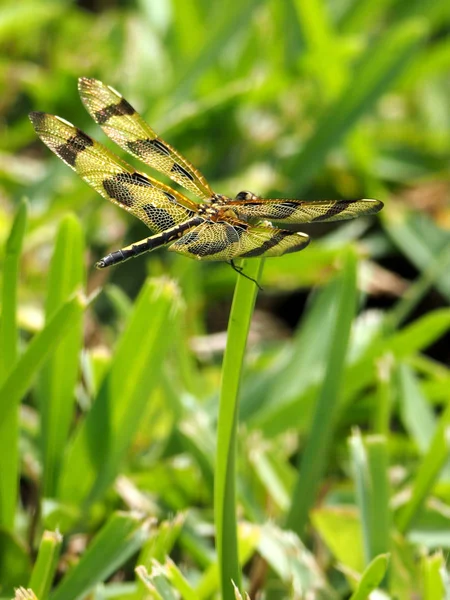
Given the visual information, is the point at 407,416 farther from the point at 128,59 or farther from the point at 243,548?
the point at 128,59

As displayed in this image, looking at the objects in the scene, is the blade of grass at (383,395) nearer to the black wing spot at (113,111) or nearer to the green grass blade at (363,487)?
the green grass blade at (363,487)

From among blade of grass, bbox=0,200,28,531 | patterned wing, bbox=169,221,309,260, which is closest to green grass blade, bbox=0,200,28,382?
blade of grass, bbox=0,200,28,531

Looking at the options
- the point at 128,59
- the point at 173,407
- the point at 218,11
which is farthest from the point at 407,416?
the point at 128,59

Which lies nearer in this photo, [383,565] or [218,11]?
[383,565]

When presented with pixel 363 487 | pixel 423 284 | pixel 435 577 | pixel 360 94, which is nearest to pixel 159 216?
pixel 363 487

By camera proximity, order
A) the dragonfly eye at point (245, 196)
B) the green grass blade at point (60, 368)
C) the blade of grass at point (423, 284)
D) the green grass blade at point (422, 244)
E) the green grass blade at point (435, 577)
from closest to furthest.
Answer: the green grass blade at point (435, 577) < the dragonfly eye at point (245, 196) < the green grass blade at point (60, 368) < the blade of grass at point (423, 284) < the green grass blade at point (422, 244)

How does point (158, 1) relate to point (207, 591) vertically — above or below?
above

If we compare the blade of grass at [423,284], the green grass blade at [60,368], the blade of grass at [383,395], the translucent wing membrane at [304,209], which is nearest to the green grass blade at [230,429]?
the translucent wing membrane at [304,209]

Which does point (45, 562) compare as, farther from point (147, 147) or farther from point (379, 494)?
point (147, 147)
